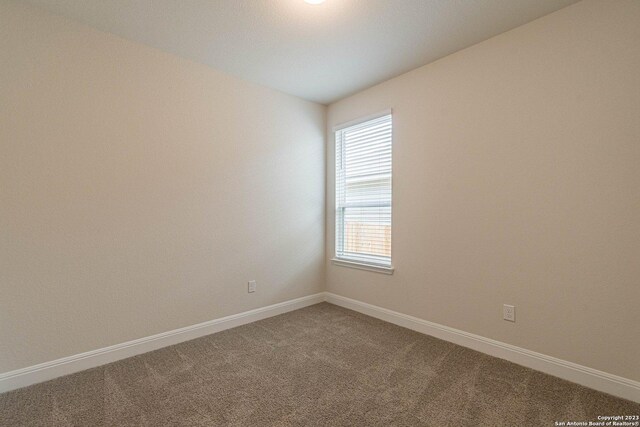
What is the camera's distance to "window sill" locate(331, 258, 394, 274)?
3.15 meters

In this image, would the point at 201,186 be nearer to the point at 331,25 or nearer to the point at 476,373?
the point at 331,25

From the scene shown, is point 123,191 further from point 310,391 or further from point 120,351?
point 310,391

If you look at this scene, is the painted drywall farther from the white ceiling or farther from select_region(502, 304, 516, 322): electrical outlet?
select_region(502, 304, 516, 322): electrical outlet

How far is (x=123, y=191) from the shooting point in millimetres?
2400

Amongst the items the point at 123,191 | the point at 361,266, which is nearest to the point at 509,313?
the point at 361,266

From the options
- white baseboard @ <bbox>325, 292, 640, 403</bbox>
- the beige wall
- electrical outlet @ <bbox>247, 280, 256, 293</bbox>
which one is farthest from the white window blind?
electrical outlet @ <bbox>247, 280, 256, 293</bbox>

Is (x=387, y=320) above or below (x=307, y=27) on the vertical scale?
below

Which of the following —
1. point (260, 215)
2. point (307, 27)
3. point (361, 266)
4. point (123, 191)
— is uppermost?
point (307, 27)

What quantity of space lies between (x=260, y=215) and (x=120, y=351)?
1682mm

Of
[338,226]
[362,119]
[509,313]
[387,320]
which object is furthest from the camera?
[338,226]

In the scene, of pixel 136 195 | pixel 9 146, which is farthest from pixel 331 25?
pixel 9 146

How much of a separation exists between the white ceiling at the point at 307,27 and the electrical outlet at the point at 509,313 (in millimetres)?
2153

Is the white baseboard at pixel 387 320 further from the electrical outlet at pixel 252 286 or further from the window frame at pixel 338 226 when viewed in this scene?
the window frame at pixel 338 226

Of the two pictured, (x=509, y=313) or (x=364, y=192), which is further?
(x=364, y=192)
